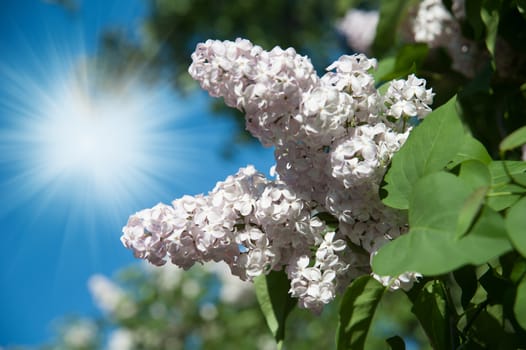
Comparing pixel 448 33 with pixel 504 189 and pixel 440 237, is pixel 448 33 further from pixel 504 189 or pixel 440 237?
pixel 440 237

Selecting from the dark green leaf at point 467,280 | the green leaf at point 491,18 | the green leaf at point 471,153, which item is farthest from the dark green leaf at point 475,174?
the green leaf at point 491,18

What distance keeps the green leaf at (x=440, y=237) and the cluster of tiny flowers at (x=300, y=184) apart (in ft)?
0.41

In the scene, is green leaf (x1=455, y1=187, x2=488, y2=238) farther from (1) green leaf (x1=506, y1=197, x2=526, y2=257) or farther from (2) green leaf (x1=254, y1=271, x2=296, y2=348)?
(2) green leaf (x1=254, y1=271, x2=296, y2=348)

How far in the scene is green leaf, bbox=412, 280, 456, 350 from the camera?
0.72 m

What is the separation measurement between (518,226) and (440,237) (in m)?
0.06

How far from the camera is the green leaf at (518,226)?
1.49 ft

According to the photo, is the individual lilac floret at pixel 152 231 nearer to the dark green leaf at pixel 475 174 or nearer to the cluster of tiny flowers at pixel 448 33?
the dark green leaf at pixel 475 174

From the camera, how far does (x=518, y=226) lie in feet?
1.53

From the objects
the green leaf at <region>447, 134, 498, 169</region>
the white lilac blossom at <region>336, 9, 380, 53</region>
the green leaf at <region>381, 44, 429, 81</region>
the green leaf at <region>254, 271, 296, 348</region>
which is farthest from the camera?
the white lilac blossom at <region>336, 9, 380, 53</region>

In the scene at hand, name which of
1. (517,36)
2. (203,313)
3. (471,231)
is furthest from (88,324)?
(471,231)

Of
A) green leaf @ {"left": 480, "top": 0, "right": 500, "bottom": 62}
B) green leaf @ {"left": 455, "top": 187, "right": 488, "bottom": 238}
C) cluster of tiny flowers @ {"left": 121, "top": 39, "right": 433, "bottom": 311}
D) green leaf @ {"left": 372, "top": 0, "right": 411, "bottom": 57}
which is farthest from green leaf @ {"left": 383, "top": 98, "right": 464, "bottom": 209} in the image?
green leaf @ {"left": 372, "top": 0, "right": 411, "bottom": 57}

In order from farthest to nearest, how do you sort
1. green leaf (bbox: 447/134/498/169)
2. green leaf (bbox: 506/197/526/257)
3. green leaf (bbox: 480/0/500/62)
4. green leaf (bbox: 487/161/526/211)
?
green leaf (bbox: 480/0/500/62), green leaf (bbox: 447/134/498/169), green leaf (bbox: 487/161/526/211), green leaf (bbox: 506/197/526/257)

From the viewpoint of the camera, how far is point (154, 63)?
8.62m

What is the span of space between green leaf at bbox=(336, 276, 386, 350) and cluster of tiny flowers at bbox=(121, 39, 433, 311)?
23 mm
